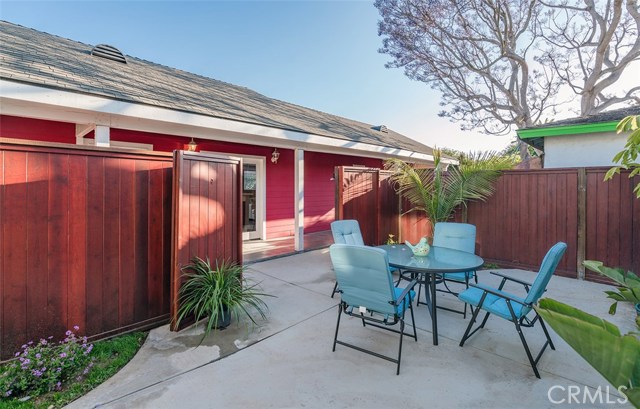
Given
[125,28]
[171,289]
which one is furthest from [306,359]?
[125,28]

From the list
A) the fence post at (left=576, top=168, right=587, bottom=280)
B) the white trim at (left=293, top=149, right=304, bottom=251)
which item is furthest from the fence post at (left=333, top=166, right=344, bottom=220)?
the fence post at (left=576, top=168, right=587, bottom=280)

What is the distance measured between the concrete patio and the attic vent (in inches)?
234

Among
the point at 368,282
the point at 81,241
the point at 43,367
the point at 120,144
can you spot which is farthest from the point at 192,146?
the point at 368,282

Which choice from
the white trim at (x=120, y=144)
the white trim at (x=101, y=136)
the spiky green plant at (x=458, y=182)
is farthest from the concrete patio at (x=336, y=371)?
the white trim at (x=120, y=144)

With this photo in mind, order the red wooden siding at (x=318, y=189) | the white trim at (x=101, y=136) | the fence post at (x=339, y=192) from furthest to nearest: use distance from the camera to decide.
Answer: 1. the red wooden siding at (x=318, y=189)
2. the fence post at (x=339, y=192)
3. the white trim at (x=101, y=136)

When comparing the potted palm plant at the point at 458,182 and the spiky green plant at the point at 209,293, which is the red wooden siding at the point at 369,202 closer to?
the potted palm plant at the point at 458,182

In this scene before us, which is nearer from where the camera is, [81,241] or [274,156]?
[81,241]

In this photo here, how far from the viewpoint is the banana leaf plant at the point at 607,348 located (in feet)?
3.56

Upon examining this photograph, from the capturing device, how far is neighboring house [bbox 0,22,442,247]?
12.6ft

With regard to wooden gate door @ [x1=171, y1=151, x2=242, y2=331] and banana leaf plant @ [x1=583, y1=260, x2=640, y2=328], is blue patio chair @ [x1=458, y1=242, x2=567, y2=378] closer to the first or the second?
banana leaf plant @ [x1=583, y1=260, x2=640, y2=328]

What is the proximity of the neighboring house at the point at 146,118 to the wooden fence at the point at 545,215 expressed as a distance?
1.54 meters

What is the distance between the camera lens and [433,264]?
337cm

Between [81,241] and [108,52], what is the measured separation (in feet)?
17.7

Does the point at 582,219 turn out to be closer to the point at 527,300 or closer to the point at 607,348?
the point at 527,300
